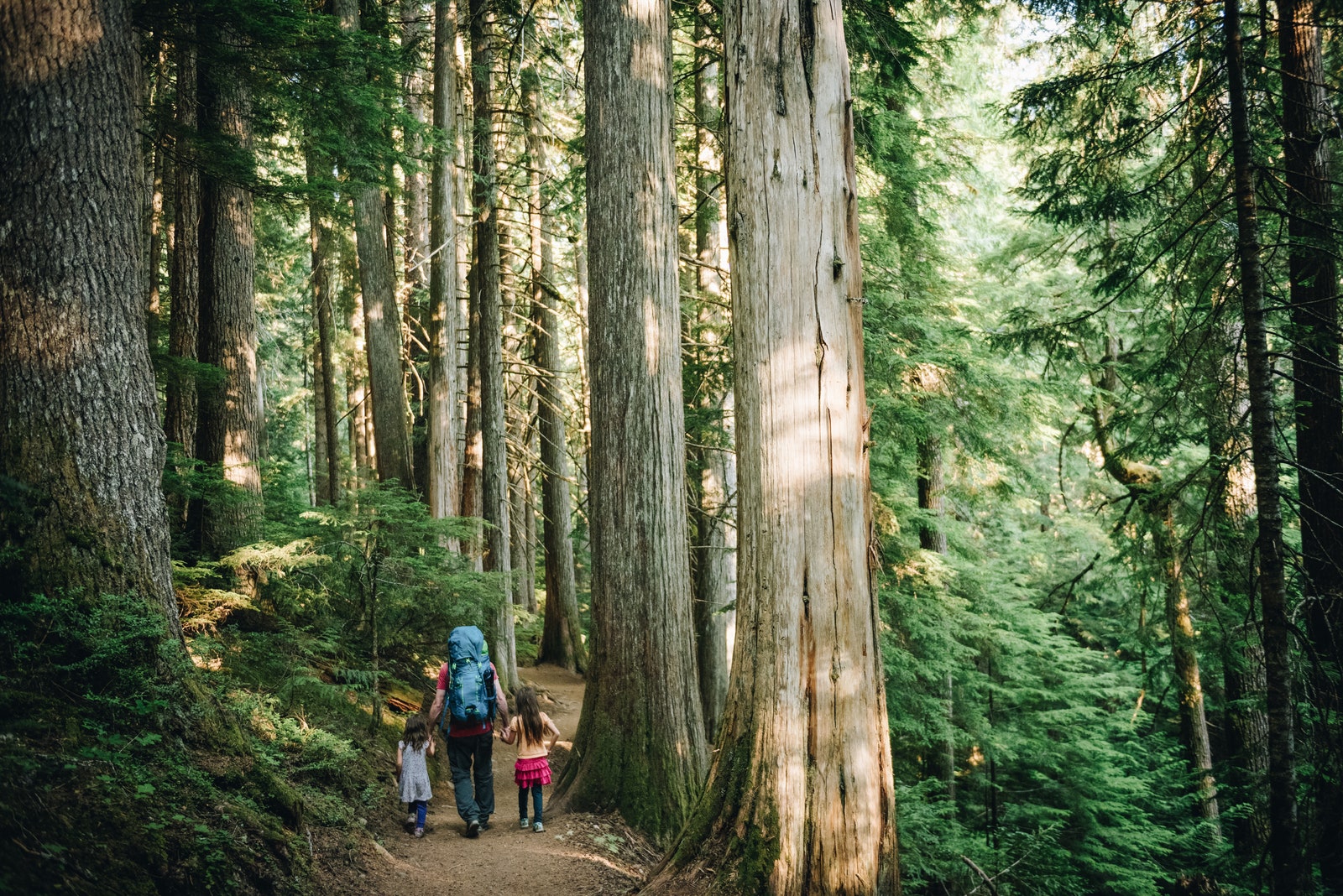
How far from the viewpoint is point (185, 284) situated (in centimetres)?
1041

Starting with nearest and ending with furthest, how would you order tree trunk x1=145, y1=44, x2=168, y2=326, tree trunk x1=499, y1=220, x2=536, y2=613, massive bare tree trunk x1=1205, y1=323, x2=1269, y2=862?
1. massive bare tree trunk x1=1205, y1=323, x2=1269, y2=862
2. tree trunk x1=145, y1=44, x2=168, y2=326
3. tree trunk x1=499, y1=220, x2=536, y2=613

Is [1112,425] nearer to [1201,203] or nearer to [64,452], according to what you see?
[1201,203]

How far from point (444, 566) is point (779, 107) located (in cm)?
740

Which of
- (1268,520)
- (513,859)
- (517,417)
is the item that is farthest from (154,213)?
(1268,520)

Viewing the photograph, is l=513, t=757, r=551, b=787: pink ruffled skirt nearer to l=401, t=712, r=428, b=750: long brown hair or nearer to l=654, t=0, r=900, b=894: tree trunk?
l=401, t=712, r=428, b=750: long brown hair

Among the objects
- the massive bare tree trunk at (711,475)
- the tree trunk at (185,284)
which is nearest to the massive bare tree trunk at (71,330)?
the tree trunk at (185,284)

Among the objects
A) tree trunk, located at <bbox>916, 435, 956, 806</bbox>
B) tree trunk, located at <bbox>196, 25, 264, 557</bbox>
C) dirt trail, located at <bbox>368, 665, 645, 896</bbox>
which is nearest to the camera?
dirt trail, located at <bbox>368, 665, 645, 896</bbox>

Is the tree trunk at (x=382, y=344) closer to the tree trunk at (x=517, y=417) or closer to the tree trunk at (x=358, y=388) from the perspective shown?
the tree trunk at (x=517, y=417)

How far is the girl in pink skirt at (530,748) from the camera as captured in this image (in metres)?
6.73

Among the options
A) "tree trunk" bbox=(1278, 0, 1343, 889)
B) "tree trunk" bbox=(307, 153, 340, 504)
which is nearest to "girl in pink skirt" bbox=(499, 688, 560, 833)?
"tree trunk" bbox=(1278, 0, 1343, 889)

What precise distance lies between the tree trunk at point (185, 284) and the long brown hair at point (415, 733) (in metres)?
3.88

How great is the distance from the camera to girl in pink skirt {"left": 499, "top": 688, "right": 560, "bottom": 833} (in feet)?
22.1

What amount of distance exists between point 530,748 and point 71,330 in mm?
4752

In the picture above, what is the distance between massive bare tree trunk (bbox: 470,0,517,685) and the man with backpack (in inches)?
169
